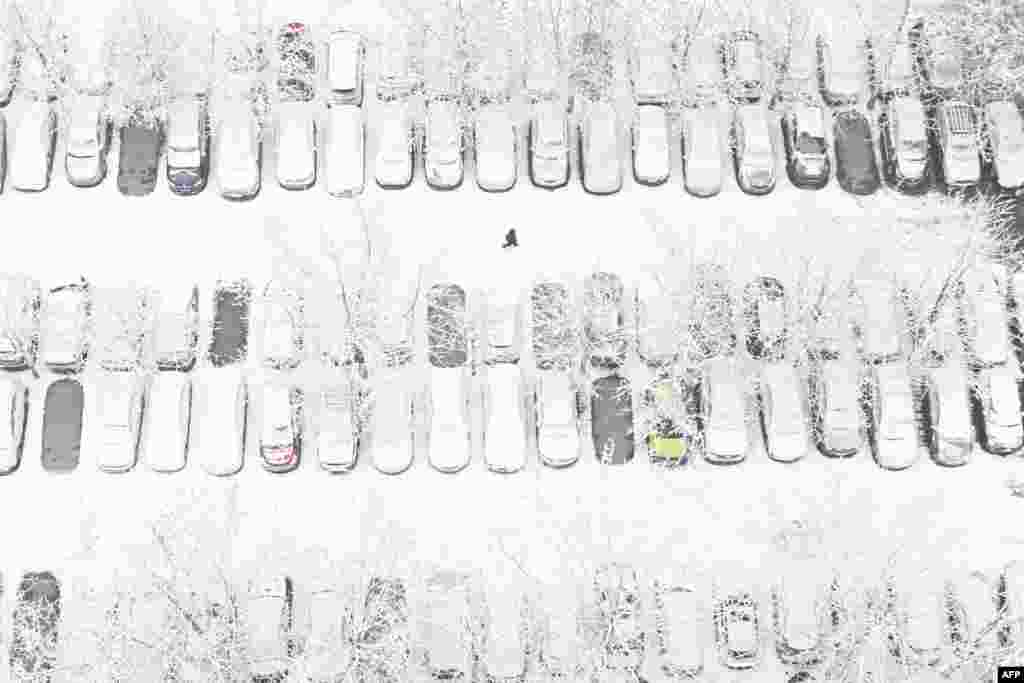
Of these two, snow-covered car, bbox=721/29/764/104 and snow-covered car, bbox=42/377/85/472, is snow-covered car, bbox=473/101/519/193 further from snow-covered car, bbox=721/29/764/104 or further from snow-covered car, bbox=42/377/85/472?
snow-covered car, bbox=42/377/85/472

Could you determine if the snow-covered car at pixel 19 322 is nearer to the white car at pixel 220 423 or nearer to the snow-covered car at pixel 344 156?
the white car at pixel 220 423

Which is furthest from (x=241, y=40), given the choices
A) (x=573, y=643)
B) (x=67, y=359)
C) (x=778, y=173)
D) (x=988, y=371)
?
(x=988, y=371)

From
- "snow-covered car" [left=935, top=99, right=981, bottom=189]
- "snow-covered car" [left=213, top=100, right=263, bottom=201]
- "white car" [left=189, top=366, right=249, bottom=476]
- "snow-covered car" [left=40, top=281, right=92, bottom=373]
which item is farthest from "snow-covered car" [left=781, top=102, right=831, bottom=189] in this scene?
"snow-covered car" [left=40, top=281, right=92, bottom=373]

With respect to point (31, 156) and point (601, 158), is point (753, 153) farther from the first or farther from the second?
point (31, 156)

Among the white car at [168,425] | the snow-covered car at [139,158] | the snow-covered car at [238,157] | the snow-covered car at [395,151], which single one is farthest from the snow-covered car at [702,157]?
the white car at [168,425]

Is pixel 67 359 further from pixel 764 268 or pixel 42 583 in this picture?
pixel 764 268
